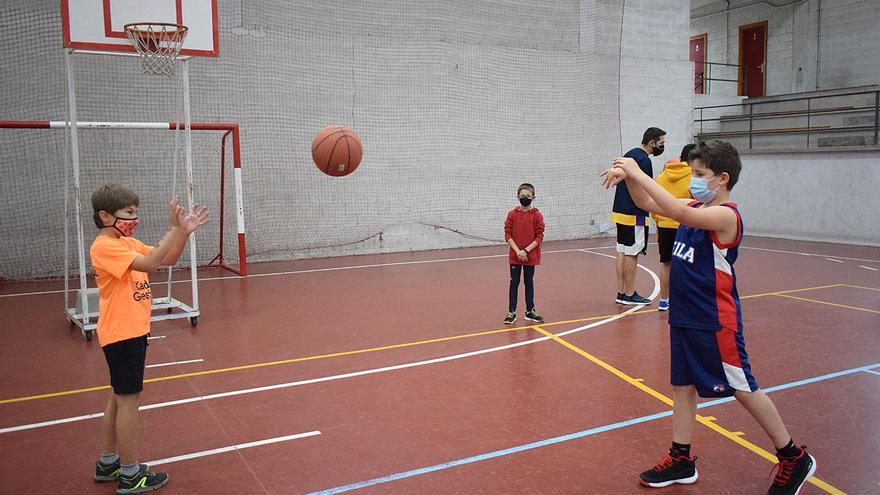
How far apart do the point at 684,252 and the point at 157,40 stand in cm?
575

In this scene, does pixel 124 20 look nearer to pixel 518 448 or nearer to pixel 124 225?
pixel 124 225

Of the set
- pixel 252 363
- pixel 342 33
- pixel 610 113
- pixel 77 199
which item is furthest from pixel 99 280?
pixel 610 113

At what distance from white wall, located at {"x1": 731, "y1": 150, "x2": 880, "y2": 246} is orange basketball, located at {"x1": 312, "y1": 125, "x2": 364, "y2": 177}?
1063cm

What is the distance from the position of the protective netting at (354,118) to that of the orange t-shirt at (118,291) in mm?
8021

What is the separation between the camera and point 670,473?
3373 millimetres

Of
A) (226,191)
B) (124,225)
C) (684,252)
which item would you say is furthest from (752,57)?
(124,225)

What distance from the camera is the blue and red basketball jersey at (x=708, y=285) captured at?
317 cm

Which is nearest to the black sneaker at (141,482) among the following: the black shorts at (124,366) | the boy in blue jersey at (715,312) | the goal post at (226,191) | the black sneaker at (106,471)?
the black sneaker at (106,471)

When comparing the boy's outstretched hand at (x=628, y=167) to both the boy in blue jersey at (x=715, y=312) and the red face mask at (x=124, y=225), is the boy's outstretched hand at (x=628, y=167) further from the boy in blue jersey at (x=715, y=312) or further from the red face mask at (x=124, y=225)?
the red face mask at (x=124, y=225)

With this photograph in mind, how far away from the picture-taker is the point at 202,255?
448 inches

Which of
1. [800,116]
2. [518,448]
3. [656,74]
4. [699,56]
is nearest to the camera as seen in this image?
[518,448]

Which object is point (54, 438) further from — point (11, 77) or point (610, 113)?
point (610, 113)

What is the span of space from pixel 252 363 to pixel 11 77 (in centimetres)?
730

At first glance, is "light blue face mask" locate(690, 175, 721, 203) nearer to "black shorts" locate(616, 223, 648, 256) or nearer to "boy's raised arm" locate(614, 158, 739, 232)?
"boy's raised arm" locate(614, 158, 739, 232)
